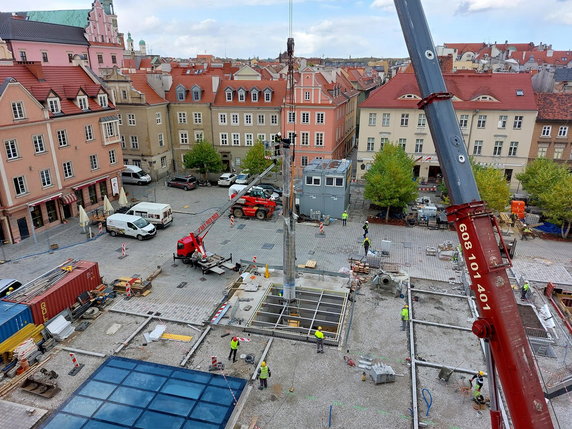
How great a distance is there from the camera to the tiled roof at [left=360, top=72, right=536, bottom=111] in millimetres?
46781

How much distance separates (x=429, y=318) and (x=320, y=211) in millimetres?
17864

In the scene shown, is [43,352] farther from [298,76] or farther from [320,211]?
[298,76]

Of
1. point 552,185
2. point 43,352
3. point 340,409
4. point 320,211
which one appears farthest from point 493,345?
point 552,185

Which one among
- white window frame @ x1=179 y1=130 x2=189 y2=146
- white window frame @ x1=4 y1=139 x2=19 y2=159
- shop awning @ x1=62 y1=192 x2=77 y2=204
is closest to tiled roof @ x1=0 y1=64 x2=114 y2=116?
white window frame @ x1=4 y1=139 x2=19 y2=159

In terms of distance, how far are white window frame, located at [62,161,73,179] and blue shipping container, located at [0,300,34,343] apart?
1946 cm

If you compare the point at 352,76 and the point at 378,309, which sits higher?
the point at 352,76

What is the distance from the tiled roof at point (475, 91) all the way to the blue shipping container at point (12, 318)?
41.1 meters

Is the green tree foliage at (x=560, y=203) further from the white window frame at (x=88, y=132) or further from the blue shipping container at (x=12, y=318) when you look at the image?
the white window frame at (x=88, y=132)

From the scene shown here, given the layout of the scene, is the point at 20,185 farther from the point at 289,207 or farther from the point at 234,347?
the point at 234,347

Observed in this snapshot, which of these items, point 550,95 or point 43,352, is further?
point 550,95

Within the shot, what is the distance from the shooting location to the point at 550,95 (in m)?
48.4

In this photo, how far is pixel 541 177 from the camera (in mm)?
38250

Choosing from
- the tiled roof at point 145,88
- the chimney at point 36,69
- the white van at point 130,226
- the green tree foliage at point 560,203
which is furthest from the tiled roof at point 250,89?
the green tree foliage at point 560,203

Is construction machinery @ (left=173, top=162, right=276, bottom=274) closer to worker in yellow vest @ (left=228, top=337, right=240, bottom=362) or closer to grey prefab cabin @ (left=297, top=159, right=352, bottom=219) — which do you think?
worker in yellow vest @ (left=228, top=337, right=240, bottom=362)
